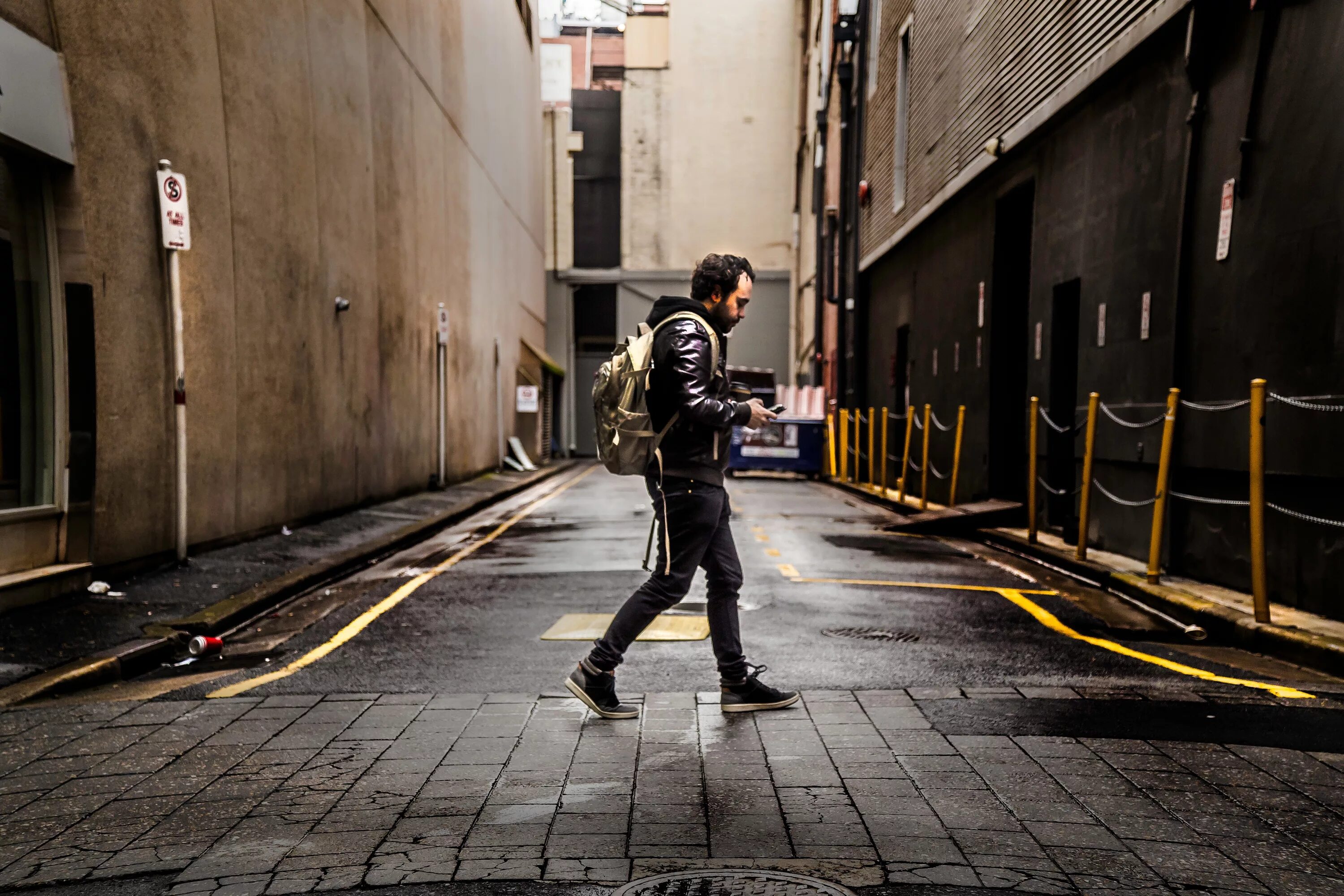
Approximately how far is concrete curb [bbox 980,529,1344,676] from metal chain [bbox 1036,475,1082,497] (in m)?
1.00

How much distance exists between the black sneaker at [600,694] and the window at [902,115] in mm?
18035

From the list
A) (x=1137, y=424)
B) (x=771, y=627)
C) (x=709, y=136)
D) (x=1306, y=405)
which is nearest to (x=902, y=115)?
(x=1137, y=424)

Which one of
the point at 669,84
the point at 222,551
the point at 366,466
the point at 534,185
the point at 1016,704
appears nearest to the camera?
the point at 1016,704

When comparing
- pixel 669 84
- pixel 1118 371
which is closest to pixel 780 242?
pixel 669 84

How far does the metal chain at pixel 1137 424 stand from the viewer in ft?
31.9

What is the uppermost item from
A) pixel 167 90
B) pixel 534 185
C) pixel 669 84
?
pixel 669 84

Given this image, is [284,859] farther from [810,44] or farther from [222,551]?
[810,44]

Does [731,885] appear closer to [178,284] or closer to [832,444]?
[178,284]

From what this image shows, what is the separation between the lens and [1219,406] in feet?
28.3

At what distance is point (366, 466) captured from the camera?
15820mm

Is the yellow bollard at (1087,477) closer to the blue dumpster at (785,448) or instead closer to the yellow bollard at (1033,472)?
the yellow bollard at (1033,472)

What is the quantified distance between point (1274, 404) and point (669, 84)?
37.6 m

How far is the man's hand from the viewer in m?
5.34

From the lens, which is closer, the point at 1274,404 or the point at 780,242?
the point at 1274,404
